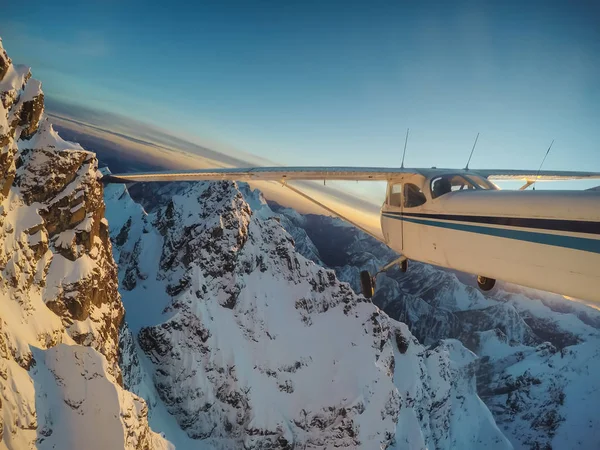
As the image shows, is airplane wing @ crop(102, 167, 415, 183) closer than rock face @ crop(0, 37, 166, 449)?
Yes

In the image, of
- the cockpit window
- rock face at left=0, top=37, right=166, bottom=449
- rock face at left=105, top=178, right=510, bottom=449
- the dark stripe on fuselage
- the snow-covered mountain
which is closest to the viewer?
the dark stripe on fuselage

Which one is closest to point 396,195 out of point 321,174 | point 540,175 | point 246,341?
point 321,174

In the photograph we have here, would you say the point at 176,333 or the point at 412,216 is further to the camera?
the point at 176,333

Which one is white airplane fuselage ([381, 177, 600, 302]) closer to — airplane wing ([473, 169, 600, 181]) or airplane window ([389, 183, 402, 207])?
airplane window ([389, 183, 402, 207])

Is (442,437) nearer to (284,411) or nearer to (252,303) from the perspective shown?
(284,411)

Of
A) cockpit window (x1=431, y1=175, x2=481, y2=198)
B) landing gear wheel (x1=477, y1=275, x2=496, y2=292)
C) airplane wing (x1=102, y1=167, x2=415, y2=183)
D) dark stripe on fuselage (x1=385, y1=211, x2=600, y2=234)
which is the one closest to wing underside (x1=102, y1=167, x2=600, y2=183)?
airplane wing (x1=102, y1=167, x2=415, y2=183)

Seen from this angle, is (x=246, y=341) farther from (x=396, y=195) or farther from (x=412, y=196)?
(x=412, y=196)

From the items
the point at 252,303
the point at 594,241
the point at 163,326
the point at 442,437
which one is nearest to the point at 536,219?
the point at 594,241
